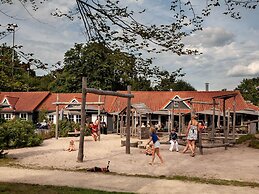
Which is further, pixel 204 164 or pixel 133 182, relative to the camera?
pixel 204 164

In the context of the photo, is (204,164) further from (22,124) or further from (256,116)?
(256,116)

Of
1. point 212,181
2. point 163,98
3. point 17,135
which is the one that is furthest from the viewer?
point 163,98

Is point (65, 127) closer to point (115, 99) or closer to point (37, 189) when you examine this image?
point (115, 99)

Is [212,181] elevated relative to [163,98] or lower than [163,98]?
lower

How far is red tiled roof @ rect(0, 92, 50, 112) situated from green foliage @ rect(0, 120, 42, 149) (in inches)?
1114

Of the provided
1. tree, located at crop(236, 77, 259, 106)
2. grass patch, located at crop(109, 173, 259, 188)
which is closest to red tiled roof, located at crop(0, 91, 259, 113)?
grass patch, located at crop(109, 173, 259, 188)

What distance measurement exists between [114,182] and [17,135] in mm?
12625

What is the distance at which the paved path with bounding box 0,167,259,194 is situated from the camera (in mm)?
9984

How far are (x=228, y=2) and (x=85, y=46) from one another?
10.6 feet

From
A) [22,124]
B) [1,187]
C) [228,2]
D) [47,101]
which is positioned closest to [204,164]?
[1,187]

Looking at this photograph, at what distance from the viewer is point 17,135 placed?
22.2 meters

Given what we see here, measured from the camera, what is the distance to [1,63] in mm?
8602

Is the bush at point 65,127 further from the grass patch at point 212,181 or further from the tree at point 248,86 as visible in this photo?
the tree at point 248,86

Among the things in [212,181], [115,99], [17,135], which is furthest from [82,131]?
[115,99]
